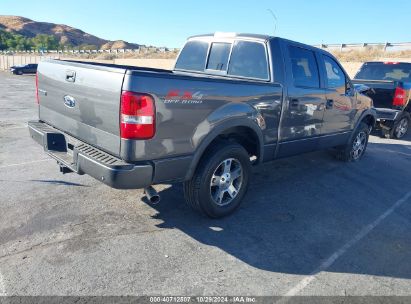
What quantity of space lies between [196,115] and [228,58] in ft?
5.59

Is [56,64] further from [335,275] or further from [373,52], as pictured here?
[373,52]

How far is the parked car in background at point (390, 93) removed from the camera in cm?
835

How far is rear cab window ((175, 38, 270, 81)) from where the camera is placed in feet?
13.8

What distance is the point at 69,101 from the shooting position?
339 cm

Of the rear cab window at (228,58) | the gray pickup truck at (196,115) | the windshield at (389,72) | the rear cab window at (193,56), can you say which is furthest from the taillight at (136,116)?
the windshield at (389,72)

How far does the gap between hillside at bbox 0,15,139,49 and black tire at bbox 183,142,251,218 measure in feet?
515

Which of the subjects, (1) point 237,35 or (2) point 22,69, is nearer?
(1) point 237,35

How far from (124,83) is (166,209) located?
178 centimetres

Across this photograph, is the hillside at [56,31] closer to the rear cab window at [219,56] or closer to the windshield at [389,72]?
the windshield at [389,72]

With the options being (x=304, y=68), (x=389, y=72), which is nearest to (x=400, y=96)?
(x=389, y=72)

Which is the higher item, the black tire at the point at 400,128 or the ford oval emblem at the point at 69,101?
the ford oval emblem at the point at 69,101

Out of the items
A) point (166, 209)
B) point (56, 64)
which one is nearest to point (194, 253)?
point (166, 209)

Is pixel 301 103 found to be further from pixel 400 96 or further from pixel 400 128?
pixel 400 128

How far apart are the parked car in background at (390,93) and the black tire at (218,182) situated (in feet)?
20.1
